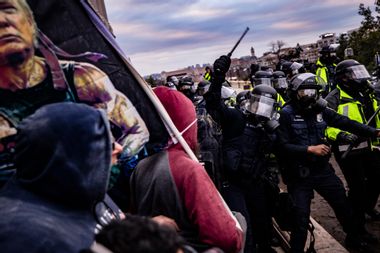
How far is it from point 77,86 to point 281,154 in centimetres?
290

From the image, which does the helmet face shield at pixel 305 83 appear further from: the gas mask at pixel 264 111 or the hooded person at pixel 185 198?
the hooded person at pixel 185 198

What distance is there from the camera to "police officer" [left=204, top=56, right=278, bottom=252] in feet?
12.5

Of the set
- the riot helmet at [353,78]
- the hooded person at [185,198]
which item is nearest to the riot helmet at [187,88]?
the riot helmet at [353,78]

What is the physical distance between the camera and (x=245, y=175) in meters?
3.83

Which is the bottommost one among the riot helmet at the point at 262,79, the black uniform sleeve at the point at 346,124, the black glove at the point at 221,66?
the black uniform sleeve at the point at 346,124

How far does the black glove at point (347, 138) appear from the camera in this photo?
4.68 meters

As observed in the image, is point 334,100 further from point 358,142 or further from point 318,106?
point 318,106

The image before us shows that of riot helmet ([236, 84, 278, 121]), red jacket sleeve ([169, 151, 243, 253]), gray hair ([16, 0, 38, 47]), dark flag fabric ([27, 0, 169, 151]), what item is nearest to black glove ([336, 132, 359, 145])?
riot helmet ([236, 84, 278, 121])

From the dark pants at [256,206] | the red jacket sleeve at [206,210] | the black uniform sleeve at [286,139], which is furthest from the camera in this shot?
the black uniform sleeve at [286,139]

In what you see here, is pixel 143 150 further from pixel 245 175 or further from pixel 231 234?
pixel 245 175

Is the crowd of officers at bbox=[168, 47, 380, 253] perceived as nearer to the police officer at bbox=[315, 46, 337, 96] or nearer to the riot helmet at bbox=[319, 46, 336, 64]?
the police officer at bbox=[315, 46, 337, 96]

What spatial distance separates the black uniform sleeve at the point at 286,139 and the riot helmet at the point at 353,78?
1.27 metres

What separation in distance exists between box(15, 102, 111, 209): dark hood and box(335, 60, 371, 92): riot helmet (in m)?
4.25

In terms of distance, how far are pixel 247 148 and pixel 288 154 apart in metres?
0.61
